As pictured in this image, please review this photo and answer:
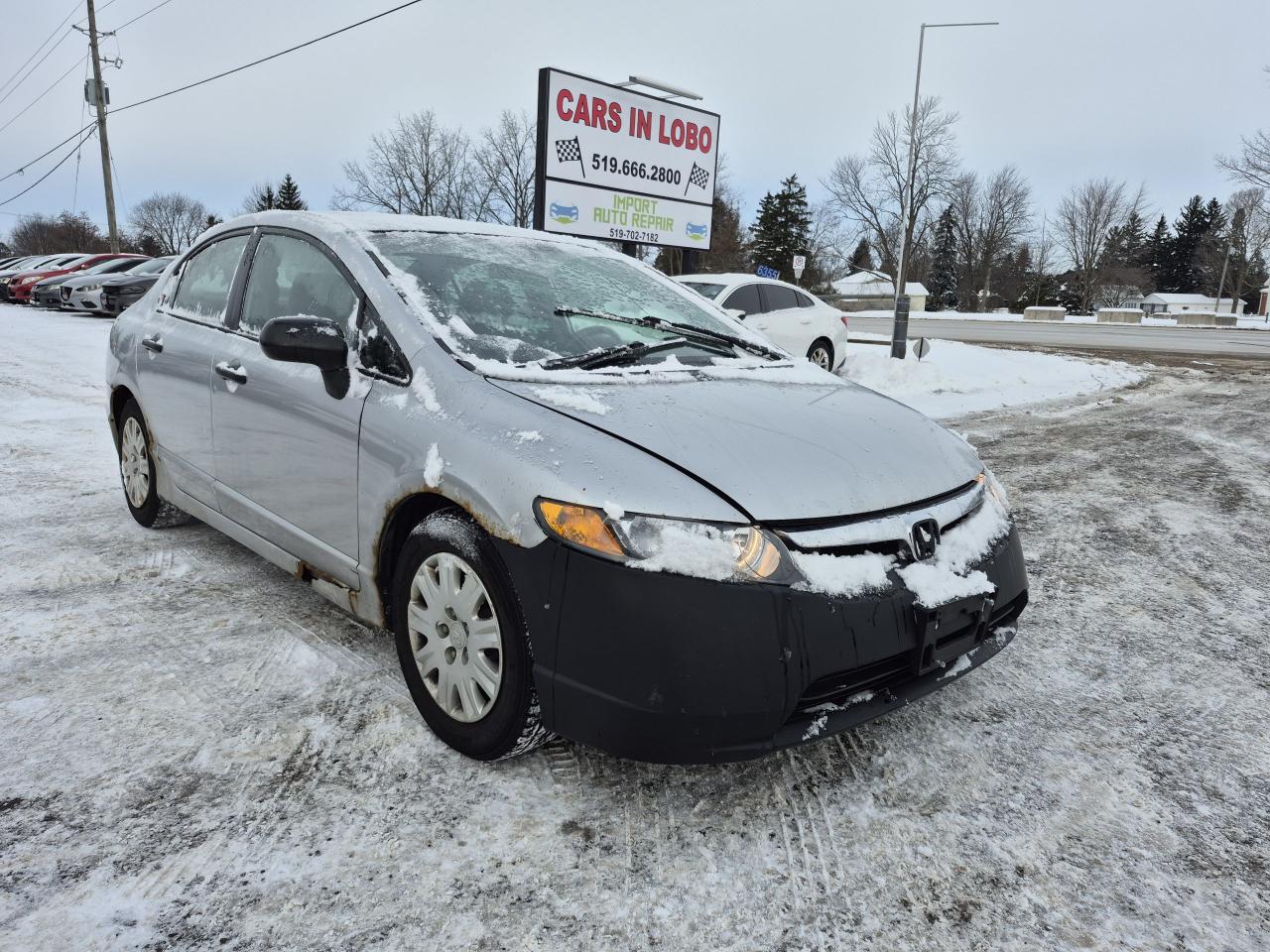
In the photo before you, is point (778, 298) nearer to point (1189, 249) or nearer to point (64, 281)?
point (64, 281)

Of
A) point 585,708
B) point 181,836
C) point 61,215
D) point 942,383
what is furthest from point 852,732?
point 61,215

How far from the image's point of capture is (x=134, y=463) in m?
4.34

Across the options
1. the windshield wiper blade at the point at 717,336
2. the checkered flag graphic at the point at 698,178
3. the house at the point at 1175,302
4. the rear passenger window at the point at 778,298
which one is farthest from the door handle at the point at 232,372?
the house at the point at 1175,302

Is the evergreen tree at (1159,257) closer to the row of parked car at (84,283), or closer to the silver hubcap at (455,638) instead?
the row of parked car at (84,283)

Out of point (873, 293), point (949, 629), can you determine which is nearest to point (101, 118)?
point (949, 629)

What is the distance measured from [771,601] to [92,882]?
1.63 metres

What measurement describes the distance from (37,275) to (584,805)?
27.8m

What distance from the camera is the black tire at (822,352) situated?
11555 millimetres

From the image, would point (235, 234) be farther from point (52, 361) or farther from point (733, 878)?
point (52, 361)

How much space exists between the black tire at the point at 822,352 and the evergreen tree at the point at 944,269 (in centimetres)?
7273

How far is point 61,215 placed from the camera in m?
72.2

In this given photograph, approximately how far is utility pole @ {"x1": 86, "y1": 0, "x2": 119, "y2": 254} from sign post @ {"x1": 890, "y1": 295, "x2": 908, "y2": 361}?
87.7 ft

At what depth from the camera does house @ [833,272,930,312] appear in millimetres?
51156

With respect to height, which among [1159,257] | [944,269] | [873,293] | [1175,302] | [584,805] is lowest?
[584,805]
